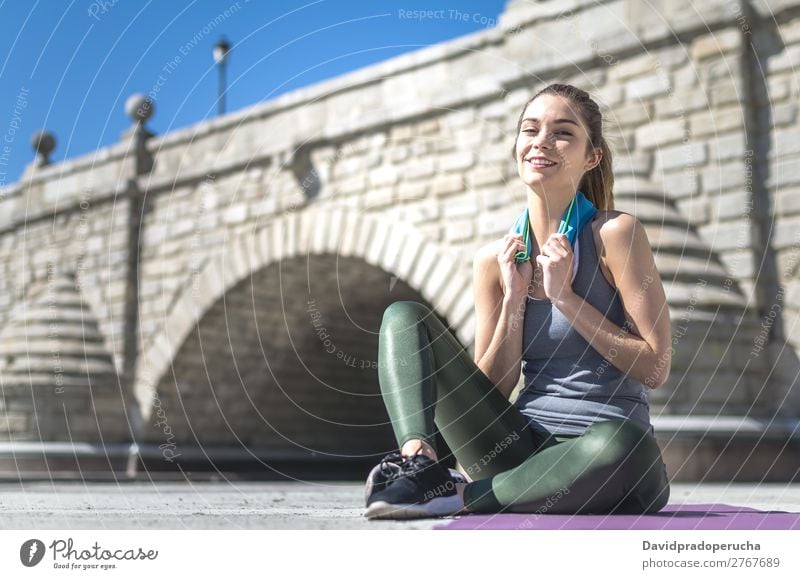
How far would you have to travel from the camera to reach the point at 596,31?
6887mm

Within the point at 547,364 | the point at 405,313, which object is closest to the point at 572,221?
the point at 547,364

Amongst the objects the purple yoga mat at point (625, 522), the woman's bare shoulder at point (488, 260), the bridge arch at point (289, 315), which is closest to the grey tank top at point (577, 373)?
the woman's bare shoulder at point (488, 260)

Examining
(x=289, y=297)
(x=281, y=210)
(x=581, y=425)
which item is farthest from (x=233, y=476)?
(x=581, y=425)

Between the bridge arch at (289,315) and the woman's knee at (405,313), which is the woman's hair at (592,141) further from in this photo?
the bridge arch at (289,315)

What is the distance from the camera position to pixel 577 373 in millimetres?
2314

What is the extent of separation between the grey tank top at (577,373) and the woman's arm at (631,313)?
0.16ft

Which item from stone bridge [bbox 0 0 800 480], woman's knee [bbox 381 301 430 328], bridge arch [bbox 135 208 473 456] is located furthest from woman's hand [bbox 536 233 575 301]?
bridge arch [bbox 135 208 473 456]

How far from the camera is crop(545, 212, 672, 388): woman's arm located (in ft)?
7.21

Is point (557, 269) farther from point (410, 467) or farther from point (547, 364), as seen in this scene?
point (410, 467)

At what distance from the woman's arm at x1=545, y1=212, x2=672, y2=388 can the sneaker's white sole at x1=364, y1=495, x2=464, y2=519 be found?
1.88 ft

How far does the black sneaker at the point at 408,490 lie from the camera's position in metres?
2.04

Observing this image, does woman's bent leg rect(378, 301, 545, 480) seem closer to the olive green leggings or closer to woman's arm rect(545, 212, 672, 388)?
the olive green leggings

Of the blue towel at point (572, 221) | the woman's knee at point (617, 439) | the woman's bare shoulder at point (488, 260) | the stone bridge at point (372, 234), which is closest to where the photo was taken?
the woman's knee at point (617, 439)

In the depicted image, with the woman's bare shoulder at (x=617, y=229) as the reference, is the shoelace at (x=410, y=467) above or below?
below
